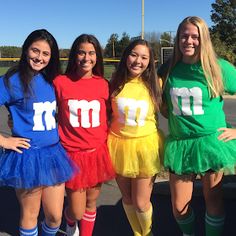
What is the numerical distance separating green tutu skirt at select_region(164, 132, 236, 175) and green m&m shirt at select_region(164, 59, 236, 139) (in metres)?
0.07

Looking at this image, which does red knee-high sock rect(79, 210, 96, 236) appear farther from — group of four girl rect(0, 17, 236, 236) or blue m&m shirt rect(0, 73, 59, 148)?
blue m&m shirt rect(0, 73, 59, 148)

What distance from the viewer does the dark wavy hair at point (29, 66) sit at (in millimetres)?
2996

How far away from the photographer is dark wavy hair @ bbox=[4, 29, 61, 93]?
2996 millimetres

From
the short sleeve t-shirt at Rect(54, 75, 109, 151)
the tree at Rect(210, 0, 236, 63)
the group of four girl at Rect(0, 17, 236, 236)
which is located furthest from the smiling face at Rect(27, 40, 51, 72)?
the tree at Rect(210, 0, 236, 63)

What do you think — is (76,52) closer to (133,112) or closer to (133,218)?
(133,112)

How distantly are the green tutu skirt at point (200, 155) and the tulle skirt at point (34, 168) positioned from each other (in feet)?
2.95

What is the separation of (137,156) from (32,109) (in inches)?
39.8

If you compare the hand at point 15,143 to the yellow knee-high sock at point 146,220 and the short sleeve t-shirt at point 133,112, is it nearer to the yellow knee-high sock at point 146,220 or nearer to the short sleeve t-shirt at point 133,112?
the short sleeve t-shirt at point 133,112

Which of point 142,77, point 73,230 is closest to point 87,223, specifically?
point 73,230

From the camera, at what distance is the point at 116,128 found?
3.41m

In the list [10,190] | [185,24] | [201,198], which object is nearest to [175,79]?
[185,24]

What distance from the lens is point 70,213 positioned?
352 centimetres

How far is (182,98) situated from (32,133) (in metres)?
1.28

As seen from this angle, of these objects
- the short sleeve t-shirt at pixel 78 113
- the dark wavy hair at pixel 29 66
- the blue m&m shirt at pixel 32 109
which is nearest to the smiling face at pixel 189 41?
the short sleeve t-shirt at pixel 78 113
